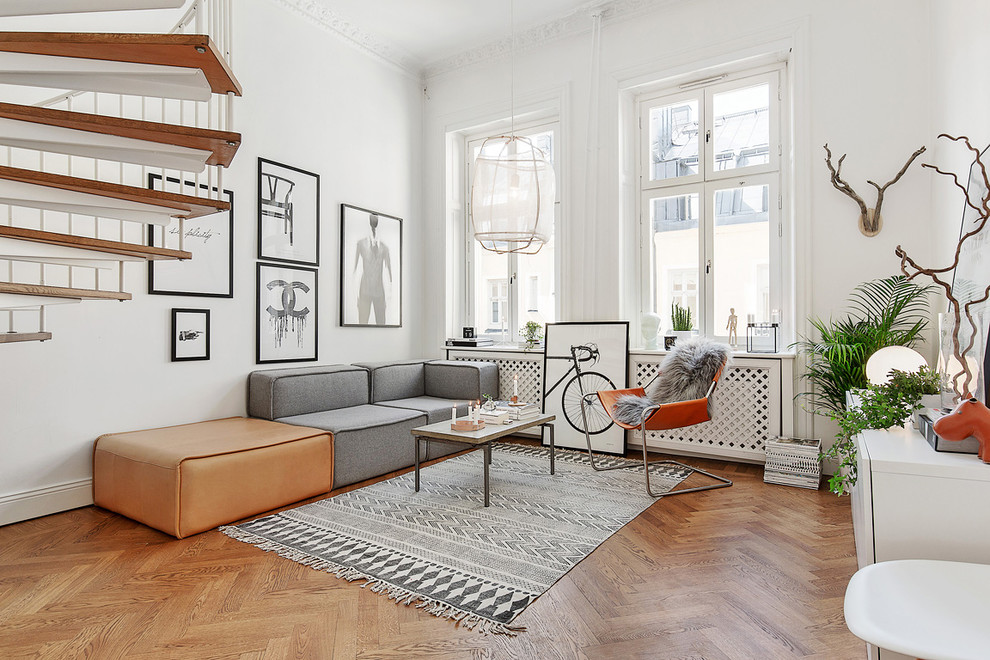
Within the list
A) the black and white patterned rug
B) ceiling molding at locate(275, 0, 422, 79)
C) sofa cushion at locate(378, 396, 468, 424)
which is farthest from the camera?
ceiling molding at locate(275, 0, 422, 79)

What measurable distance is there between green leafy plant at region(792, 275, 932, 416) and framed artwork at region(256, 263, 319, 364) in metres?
3.71

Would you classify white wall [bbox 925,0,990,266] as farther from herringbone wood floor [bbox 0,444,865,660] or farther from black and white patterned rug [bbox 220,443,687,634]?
black and white patterned rug [bbox 220,443,687,634]

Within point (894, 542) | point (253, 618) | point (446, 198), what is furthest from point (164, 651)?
point (446, 198)

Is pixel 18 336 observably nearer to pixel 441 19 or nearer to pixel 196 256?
pixel 196 256

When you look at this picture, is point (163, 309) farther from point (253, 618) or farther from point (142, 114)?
point (253, 618)

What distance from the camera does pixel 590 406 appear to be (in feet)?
15.1

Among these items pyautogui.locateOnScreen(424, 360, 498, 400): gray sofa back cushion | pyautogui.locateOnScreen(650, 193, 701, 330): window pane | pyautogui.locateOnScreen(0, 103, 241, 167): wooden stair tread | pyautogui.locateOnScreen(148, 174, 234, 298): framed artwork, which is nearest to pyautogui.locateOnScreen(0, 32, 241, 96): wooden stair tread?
pyautogui.locateOnScreen(0, 103, 241, 167): wooden stair tread

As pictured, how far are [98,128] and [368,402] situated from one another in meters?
2.92

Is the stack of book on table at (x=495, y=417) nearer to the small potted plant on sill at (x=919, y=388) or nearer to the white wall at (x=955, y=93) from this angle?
the small potted plant on sill at (x=919, y=388)

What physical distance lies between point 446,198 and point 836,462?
409cm

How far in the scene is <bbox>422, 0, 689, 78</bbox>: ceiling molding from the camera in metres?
4.56

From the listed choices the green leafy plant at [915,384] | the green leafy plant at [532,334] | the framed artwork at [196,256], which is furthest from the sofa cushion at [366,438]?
the green leafy plant at [915,384]

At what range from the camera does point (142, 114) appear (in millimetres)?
3236

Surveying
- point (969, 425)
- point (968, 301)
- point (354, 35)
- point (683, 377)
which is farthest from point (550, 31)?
point (969, 425)
